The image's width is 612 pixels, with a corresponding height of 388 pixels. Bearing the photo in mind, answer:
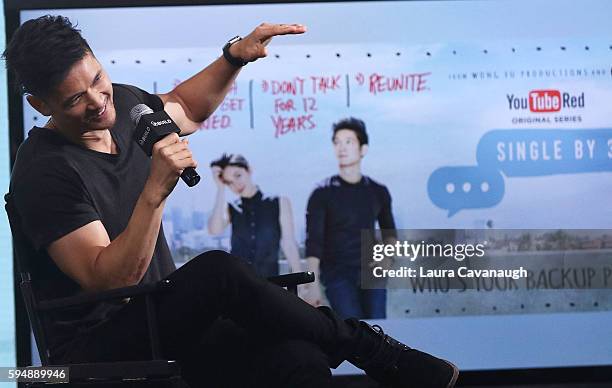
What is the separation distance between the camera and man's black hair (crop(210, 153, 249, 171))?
3.69m

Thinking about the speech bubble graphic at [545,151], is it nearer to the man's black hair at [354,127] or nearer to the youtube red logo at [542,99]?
the youtube red logo at [542,99]

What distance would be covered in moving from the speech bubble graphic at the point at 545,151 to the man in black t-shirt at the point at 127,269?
4.93 ft

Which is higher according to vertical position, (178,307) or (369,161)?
(369,161)

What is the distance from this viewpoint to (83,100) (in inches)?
90.0

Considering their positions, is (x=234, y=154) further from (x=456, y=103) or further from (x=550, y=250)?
(x=550, y=250)

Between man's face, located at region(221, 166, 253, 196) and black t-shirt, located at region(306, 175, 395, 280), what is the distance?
24 cm

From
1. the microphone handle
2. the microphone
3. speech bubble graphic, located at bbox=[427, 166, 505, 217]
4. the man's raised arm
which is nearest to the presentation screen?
speech bubble graphic, located at bbox=[427, 166, 505, 217]

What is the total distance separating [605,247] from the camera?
148 inches

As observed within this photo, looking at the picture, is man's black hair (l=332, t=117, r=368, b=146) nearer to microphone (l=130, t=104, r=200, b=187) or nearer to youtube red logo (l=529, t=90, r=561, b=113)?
youtube red logo (l=529, t=90, r=561, b=113)

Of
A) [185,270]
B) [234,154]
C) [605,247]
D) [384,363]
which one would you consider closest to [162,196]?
[185,270]

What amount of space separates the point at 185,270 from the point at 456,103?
6.11 ft

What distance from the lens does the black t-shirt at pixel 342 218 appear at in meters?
3.69

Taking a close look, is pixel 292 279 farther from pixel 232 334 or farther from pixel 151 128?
pixel 151 128

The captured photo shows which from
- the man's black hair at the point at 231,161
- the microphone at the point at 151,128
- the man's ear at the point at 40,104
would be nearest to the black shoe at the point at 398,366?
the microphone at the point at 151,128
